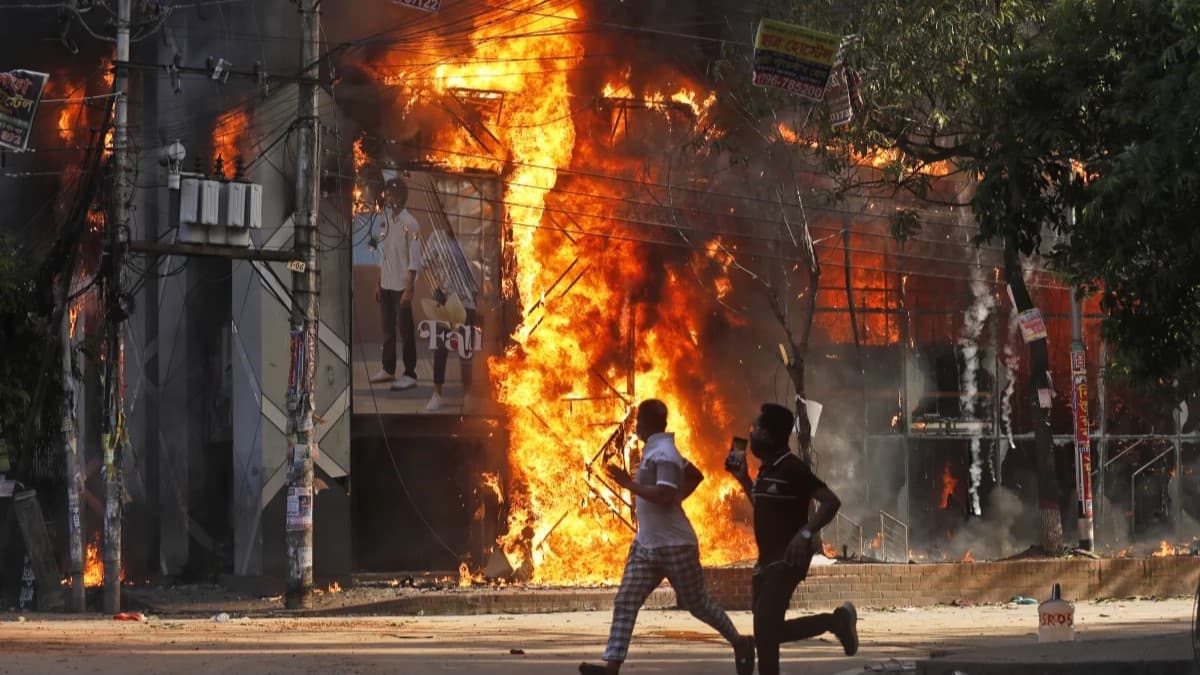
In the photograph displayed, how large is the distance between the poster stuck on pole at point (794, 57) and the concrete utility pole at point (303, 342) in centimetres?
705

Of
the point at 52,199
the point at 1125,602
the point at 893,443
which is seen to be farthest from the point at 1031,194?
the point at 52,199

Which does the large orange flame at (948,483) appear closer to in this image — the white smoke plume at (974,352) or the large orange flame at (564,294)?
the white smoke plume at (974,352)

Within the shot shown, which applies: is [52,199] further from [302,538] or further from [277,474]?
[302,538]

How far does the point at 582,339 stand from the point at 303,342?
22.8 ft

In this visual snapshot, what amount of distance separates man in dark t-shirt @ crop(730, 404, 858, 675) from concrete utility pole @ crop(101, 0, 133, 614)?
13.6 m

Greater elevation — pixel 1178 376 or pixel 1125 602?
pixel 1178 376

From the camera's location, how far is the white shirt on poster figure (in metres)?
25.2

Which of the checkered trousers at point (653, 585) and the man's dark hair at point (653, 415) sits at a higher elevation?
the man's dark hair at point (653, 415)

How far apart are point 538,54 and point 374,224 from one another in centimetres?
415

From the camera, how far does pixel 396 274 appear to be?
82.8ft

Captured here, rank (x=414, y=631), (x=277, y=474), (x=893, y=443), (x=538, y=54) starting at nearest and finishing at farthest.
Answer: (x=414, y=631) < (x=277, y=474) < (x=538, y=54) < (x=893, y=443)

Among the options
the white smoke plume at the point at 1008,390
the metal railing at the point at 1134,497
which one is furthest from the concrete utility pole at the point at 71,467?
the metal railing at the point at 1134,497

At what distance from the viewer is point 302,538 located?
2077cm

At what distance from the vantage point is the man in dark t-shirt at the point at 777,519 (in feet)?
29.8
